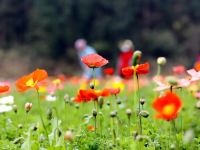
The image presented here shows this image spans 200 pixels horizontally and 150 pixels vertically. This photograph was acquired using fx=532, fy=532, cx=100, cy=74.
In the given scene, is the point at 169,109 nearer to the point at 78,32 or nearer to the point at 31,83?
the point at 31,83

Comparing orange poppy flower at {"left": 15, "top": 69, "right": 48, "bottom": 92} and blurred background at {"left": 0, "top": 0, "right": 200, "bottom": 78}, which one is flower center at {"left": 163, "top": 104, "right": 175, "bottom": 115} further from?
blurred background at {"left": 0, "top": 0, "right": 200, "bottom": 78}

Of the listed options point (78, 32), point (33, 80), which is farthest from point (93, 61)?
point (78, 32)

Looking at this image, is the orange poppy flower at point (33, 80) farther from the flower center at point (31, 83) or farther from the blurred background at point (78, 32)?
the blurred background at point (78, 32)

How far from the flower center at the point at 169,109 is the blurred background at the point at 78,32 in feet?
70.3

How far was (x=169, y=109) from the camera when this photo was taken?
178cm

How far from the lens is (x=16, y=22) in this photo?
84.8 feet

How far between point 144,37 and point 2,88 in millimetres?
22754

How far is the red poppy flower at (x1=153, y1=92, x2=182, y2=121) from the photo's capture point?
178 cm

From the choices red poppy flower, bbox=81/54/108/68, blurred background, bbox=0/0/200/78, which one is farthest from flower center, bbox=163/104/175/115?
blurred background, bbox=0/0/200/78

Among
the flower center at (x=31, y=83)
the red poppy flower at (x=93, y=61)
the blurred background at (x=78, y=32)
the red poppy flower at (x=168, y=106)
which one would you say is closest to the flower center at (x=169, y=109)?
the red poppy flower at (x=168, y=106)

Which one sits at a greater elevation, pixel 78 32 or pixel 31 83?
pixel 78 32

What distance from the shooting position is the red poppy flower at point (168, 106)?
5.83 feet

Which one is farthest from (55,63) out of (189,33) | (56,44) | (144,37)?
(189,33)

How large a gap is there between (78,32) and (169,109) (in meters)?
22.3
